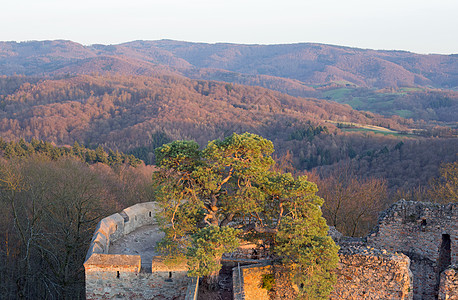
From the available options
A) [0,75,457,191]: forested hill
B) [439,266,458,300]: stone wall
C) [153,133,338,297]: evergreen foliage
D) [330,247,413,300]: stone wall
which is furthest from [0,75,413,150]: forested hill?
[439,266,458,300]: stone wall

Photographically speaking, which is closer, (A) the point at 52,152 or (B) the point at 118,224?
(B) the point at 118,224

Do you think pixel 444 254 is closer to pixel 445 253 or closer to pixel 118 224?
pixel 445 253

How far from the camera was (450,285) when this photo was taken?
1327 cm

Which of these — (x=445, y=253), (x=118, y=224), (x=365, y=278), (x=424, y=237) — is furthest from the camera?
(x=118, y=224)

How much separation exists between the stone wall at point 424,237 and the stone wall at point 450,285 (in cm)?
240

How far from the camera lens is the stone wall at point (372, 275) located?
1413 cm

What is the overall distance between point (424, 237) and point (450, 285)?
3.02 meters

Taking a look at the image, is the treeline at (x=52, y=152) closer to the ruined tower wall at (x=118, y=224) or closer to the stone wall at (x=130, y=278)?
the ruined tower wall at (x=118, y=224)

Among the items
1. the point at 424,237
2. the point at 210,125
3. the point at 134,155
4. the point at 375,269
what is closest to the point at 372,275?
the point at 375,269

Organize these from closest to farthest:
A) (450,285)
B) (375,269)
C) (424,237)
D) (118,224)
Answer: (450,285) → (375,269) → (424,237) → (118,224)

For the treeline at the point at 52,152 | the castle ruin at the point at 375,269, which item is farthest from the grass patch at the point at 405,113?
the castle ruin at the point at 375,269

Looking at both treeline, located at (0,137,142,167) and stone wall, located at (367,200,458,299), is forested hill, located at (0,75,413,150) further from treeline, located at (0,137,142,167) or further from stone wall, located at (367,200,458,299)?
stone wall, located at (367,200,458,299)

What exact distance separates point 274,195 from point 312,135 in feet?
313

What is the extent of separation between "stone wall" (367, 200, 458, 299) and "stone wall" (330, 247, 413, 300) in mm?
2141
